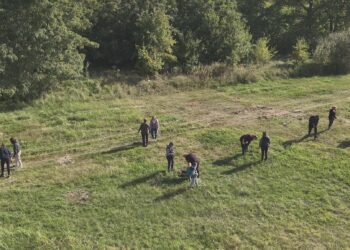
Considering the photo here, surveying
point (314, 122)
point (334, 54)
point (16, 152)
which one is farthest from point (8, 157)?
point (334, 54)

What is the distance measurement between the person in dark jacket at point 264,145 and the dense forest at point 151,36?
565 inches

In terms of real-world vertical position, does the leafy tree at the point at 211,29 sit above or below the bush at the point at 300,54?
above

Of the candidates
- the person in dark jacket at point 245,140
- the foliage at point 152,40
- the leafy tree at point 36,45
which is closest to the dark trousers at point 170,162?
the person in dark jacket at point 245,140

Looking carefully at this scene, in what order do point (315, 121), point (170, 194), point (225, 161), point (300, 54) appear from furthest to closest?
point (300, 54) < point (315, 121) < point (225, 161) < point (170, 194)

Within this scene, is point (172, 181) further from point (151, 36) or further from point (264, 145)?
point (151, 36)

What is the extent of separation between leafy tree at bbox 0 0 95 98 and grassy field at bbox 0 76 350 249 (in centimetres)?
175

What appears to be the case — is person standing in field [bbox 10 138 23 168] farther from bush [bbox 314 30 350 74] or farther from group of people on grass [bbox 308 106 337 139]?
bush [bbox 314 30 350 74]

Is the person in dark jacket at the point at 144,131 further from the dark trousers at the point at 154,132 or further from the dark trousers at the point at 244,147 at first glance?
the dark trousers at the point at 244,147

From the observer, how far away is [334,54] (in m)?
43.5

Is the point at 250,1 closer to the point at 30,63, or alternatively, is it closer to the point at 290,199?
the point at 30,63

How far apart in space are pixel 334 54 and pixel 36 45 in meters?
25.9

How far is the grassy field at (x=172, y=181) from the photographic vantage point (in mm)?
19656

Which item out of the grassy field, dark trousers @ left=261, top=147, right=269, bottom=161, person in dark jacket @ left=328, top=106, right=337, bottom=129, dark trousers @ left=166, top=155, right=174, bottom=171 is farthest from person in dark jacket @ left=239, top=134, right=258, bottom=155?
person in dark jacket @ left=328, top=106, right=337, bottom=129

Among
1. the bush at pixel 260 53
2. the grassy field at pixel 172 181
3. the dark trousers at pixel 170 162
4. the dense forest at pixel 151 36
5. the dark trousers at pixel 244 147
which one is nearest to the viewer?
the grassy field at pixel 172 181
